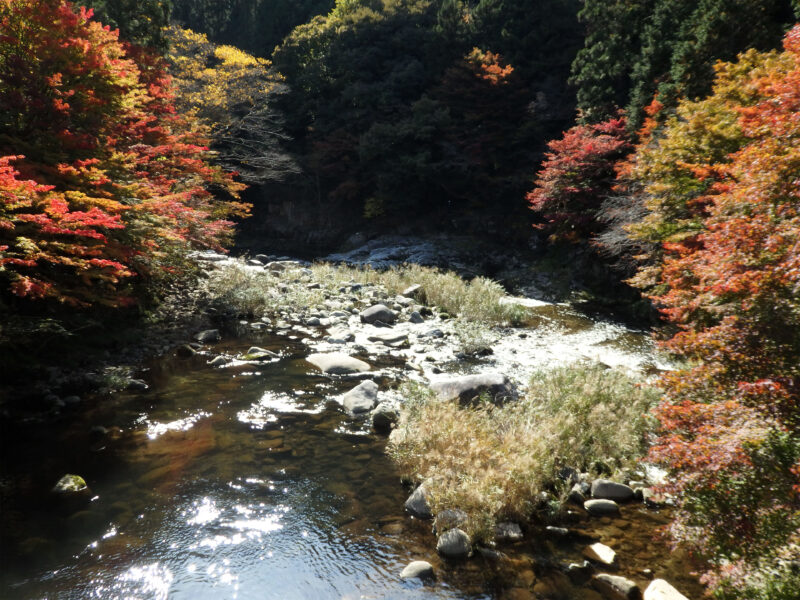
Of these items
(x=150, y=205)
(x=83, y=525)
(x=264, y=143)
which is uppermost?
(x=264, y=143)

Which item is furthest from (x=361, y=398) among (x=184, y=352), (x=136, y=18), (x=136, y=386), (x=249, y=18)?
(x=249, y=18)

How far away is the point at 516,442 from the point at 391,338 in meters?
4.87

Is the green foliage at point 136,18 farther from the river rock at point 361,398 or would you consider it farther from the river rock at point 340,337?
the river rock at point 361,398

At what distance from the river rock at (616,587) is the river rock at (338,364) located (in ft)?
15.5

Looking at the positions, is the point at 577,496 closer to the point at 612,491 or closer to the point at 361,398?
the point at 612,491

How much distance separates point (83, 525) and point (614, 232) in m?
12.0

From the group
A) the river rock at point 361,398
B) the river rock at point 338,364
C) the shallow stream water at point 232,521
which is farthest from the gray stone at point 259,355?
the river rock at point 361,398

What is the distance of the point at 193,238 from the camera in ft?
30.3

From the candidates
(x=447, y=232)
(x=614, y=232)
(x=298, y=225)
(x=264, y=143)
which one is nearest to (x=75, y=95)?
(x=614, y=232)

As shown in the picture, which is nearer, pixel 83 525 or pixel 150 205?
pixel 83 525

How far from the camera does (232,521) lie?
3713mm

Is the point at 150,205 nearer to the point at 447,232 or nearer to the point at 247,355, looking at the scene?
the point at 247,355

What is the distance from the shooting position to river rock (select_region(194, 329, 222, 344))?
28.1 ft

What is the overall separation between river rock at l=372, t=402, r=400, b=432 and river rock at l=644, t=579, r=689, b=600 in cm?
300
